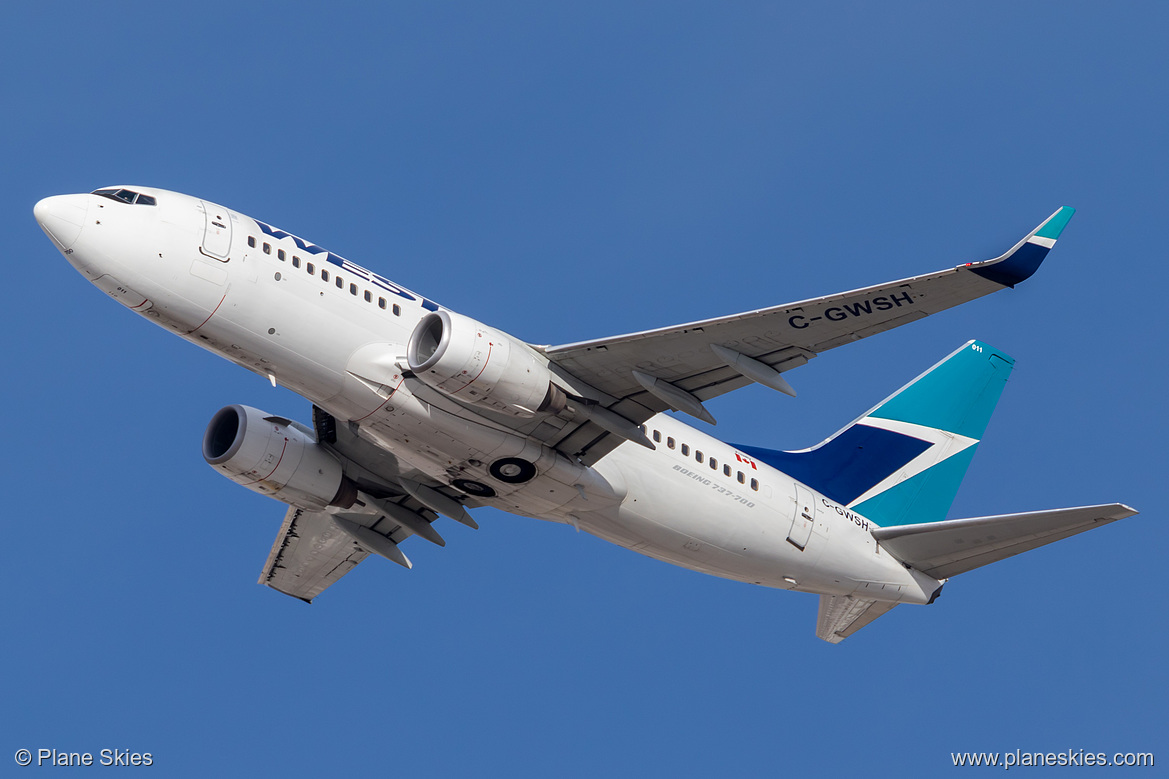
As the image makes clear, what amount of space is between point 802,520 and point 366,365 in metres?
11.5

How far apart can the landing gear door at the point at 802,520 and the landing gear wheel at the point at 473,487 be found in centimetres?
740

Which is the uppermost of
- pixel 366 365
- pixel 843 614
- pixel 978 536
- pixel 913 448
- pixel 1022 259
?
pixel 913 448

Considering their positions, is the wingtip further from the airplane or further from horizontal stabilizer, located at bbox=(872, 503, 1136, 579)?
horizontal stabilizer, located at bbox=(872, 503, 1136, 579)

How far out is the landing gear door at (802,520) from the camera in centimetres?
3056

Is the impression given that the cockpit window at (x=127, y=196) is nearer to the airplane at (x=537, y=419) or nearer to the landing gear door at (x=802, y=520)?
the airplane at (x=537, y=419)

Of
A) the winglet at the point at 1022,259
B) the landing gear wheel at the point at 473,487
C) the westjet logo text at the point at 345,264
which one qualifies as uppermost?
the westjet logo text at the point at 345,264

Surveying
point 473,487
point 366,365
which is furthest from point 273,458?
point 366,365

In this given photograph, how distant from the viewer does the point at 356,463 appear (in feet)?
104

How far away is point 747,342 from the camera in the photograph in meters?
25.0

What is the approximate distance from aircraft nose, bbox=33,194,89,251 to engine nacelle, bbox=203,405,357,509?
278 inches

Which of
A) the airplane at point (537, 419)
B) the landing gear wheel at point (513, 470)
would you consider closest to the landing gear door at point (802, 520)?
the airplane at point (537, 419)

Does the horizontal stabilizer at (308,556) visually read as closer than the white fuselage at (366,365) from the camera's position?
No

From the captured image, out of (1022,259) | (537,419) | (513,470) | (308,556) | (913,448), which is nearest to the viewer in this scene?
(1022,259)

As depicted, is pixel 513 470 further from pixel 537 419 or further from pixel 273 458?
pixel 273 458
